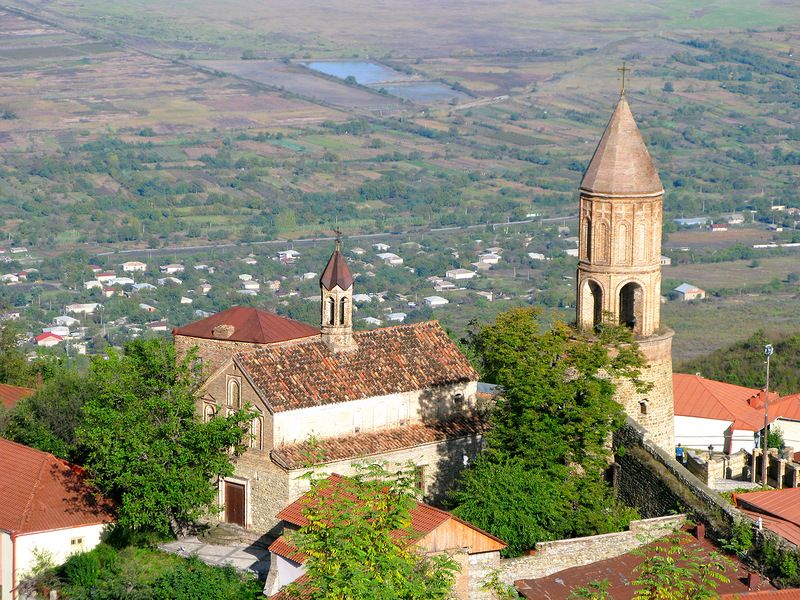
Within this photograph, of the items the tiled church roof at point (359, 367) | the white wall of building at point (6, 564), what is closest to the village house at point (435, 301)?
the tiled church roof at point (359, 367)


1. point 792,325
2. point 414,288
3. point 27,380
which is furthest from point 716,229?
point 27,380

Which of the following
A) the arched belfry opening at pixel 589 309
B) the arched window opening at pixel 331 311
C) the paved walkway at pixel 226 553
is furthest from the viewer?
the arched belfry opening at pixel 589 309

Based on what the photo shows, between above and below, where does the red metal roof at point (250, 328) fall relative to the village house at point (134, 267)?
above

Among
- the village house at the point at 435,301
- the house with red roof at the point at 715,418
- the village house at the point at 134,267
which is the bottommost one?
the village house at the point at 134,267

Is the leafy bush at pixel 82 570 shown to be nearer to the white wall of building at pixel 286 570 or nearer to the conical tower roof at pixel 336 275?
the white wall of building at pixel 286 570

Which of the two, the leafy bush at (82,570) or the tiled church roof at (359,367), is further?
the tiled church roof at (359,367)

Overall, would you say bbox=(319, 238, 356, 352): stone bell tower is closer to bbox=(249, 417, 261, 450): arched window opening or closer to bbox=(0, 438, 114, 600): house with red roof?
bbox=(249, 417, 261, 450): arched window opening

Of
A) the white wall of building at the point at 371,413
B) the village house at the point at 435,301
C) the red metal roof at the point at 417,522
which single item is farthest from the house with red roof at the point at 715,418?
the village house at the point at 435,301

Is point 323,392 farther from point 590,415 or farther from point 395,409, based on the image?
point 590,415

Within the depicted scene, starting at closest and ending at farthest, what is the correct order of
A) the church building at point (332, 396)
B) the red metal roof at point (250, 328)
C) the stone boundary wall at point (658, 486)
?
the stone boundary wall at point (658, 486) < the church building at point (332, 396) < the red metal roof at point (250, 328)
